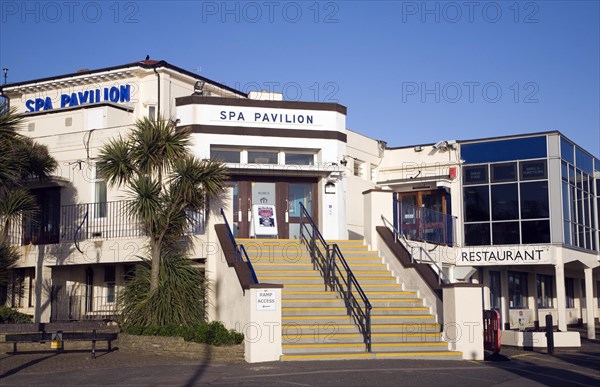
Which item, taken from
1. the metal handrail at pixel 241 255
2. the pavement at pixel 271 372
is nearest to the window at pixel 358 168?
the metal handrail at pixel 241 255

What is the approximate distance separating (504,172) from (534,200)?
1633 mm

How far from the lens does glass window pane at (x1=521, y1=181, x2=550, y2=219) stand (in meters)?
29.8

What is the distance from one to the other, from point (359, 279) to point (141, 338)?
19.4ft

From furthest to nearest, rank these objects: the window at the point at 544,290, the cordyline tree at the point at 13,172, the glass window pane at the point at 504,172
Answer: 1. the window at the point at 544,290
2. the glass window pane at the point at 504,172
3. the cordyline tree at the point at 13,172

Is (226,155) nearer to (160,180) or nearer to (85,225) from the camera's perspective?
(160,180)

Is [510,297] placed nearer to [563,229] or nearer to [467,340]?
[563,229]

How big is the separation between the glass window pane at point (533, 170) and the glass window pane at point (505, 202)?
605mm

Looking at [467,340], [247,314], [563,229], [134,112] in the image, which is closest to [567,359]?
[467,340]

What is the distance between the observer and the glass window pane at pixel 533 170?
1178 inches

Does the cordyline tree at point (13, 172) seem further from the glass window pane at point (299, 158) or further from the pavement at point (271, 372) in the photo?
the glass window pane at point (299, 158)

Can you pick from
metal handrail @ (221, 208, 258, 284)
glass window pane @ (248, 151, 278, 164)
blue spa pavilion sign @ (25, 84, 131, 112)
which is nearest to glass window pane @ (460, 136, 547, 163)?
glass window pane @ (248, 151, 278, 164)

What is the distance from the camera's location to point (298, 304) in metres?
18.8

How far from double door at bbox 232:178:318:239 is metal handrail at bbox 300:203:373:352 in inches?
35.3

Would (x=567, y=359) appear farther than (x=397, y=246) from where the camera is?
No
